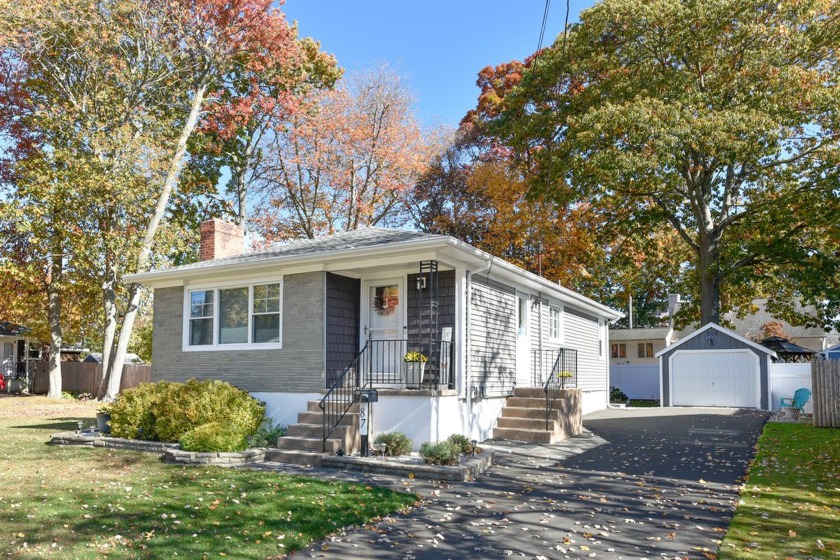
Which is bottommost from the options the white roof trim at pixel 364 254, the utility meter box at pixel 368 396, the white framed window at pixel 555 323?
the utility meter box at pixel 368 396

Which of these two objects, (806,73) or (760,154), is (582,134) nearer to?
(760,154)

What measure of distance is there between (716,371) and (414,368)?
16.2 metres

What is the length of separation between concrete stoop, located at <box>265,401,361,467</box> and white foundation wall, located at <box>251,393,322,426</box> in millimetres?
622

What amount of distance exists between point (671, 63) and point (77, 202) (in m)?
20.9

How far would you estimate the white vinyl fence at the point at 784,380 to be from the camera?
22625 millimetres

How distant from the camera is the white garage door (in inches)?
910

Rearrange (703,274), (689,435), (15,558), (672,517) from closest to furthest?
(15,558) < (672,517) < (689,435) < (703,274)

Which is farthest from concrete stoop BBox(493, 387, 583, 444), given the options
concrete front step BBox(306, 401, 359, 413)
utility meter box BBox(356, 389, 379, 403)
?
utility meter box BBox(356, 389, 379, 403)

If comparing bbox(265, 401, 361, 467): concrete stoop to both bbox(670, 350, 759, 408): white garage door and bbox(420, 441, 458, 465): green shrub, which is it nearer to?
bbox(420, 441, 458, 465): green shrub

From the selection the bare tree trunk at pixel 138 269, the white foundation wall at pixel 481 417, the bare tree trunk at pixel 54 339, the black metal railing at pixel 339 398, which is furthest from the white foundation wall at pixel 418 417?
Answer: the bare tree trunk at pixel 54 339

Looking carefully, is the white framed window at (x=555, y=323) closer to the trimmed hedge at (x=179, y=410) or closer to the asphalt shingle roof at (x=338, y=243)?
the asphalt shingle roof at (x=338, y=243)

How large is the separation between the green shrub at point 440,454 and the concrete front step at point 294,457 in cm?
169

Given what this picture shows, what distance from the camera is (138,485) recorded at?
827cm

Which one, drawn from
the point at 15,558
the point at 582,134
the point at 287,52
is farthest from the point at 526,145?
the point at 15,558
